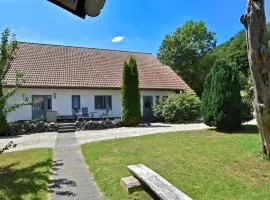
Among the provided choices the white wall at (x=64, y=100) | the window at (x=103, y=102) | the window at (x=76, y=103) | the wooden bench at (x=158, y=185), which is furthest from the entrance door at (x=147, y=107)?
the wooden bench at (x=158, y=185)

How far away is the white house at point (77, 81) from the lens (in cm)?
2647

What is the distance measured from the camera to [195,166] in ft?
31.3

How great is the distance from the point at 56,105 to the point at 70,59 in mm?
5461

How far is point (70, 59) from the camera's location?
1219 inches

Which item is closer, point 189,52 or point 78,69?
point 78,69

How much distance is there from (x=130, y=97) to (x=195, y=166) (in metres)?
16.6

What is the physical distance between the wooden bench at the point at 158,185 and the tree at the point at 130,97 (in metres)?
17.2

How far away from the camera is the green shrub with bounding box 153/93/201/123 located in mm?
27500

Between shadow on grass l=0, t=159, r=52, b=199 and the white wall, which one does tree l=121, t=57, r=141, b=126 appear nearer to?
the white wall

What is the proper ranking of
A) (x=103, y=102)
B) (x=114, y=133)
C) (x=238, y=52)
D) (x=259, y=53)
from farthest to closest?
(x=238, y=52) → (x=103, y=102) → (x=114, y=133) → (x=259, y=53)

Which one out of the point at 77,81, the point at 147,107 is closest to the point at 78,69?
the point at 77,81

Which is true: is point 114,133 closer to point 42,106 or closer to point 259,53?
point 42,106

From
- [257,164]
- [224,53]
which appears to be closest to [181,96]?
[257,164]

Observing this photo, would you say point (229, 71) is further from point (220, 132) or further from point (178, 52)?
point (178, 52)
